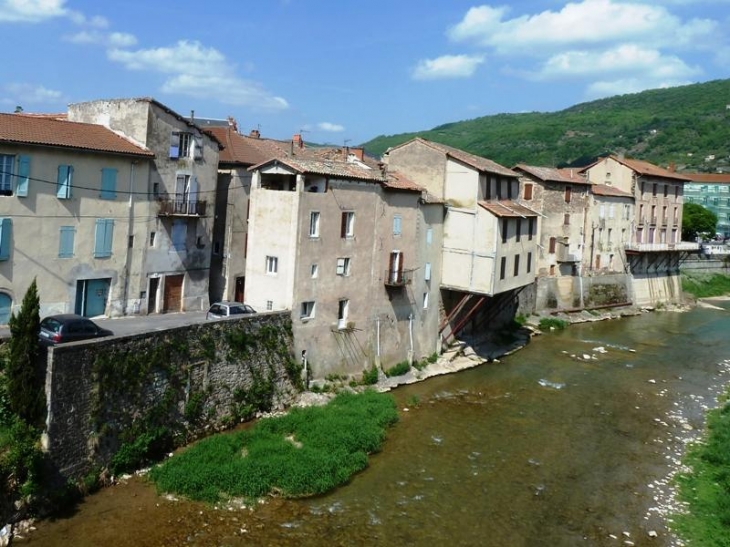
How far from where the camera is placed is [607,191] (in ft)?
208

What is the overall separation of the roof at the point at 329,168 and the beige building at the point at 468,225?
4182 mm

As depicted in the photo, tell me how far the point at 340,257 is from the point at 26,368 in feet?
52.6

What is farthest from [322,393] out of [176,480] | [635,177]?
[635,177]

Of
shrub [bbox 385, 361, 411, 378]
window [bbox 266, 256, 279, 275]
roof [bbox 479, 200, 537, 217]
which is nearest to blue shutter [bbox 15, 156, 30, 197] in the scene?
window [bbox 266, 256, 279, 275]

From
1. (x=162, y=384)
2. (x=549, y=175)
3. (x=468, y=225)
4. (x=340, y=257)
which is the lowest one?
(x=162, y=384)

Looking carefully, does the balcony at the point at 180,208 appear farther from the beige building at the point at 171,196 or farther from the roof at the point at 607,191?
the roof at the point at 607,191

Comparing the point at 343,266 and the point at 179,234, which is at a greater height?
the point at 179,234

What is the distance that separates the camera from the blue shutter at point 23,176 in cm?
2830

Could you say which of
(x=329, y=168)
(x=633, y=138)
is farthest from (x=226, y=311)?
(x=633, y=138)

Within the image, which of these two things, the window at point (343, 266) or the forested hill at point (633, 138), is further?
the forested hill at point (633, 138)

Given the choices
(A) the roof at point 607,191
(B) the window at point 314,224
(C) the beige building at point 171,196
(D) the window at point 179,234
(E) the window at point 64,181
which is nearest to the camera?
(E) the window at point 64,181

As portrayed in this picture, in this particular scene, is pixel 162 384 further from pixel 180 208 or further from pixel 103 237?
pixel 180 208

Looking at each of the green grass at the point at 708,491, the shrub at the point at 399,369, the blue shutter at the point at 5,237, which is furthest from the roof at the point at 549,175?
the blue shutter at the point at 5,237

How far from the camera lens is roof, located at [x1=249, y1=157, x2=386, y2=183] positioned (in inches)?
1227
